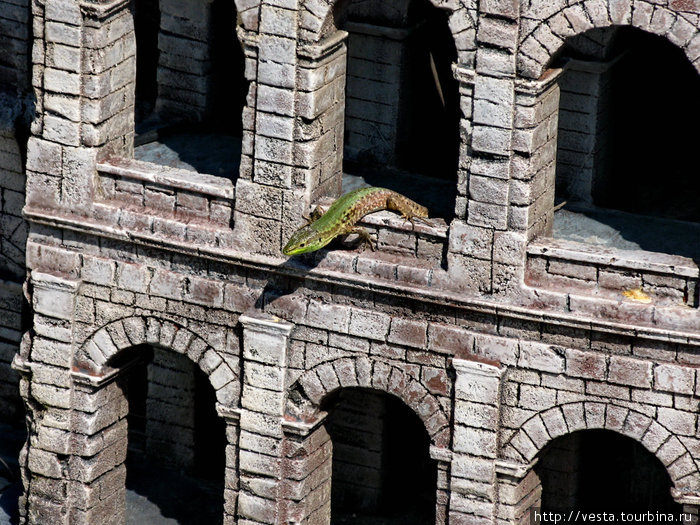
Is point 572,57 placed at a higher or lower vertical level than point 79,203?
higher

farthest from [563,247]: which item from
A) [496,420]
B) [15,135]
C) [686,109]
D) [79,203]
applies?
[15,135]

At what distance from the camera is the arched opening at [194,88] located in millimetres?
26391

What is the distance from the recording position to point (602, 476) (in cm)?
2673

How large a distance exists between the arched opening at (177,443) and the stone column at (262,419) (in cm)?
264

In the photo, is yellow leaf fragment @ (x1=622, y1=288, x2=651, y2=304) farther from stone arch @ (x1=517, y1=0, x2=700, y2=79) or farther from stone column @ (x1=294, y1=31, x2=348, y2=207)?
stone column @ (x1=294, y1=31, x2=348, y2=207)

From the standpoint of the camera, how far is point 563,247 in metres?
22.8

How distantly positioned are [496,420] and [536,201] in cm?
264

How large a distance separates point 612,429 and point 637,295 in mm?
1652

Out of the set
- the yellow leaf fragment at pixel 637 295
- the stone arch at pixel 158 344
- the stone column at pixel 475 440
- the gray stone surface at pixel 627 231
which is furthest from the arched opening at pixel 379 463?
the yellow leaf fragment at pixel 637 295

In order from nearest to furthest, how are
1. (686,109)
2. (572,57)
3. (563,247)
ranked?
(563,247), (572,57), (686,109)

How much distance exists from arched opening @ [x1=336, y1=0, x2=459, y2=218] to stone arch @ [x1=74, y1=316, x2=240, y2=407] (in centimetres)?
277

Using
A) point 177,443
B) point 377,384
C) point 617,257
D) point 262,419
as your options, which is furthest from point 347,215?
point 177,443

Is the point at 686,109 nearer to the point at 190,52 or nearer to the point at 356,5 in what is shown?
the point at 356,5

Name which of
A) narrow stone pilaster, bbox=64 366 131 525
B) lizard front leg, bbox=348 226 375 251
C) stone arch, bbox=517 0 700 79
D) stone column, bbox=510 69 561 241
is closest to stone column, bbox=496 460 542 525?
stone column, bbox=510 69 561 241
